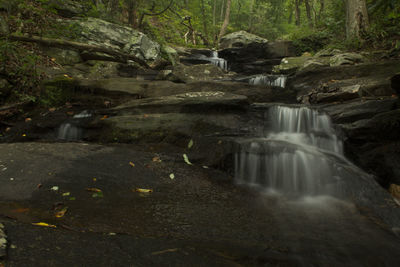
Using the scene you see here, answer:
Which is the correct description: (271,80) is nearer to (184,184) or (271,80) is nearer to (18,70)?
(184,184)

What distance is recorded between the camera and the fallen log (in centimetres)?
736

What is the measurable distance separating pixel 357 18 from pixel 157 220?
470 inches

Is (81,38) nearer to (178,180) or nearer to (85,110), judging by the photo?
(85,110)

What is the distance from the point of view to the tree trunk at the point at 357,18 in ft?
31.8

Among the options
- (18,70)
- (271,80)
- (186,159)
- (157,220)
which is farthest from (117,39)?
(157,220)

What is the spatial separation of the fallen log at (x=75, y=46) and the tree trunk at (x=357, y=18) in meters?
9.29

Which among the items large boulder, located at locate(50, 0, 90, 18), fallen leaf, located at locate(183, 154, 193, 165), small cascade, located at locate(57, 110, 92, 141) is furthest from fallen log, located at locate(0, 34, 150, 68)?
fallen leaf, located at locate(183, 154, 193, 165)

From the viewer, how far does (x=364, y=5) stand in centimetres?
978

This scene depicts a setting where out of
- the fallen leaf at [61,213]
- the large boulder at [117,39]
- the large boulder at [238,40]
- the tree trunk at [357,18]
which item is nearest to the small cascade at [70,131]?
the fallen leaf at [61,213]

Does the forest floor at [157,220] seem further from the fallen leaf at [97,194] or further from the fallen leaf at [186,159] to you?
the fallen leaf at [186,159]

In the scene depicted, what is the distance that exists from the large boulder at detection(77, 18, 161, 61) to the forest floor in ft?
23.7

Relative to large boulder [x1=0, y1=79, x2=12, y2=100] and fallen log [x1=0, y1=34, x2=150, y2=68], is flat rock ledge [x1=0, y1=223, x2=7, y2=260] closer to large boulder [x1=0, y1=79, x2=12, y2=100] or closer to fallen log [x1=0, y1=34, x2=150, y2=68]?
large boulder [x1=0, y1=79, x2=12, y2=100]

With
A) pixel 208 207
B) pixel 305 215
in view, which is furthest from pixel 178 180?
pixel 305 215

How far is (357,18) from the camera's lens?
9.77 meters
